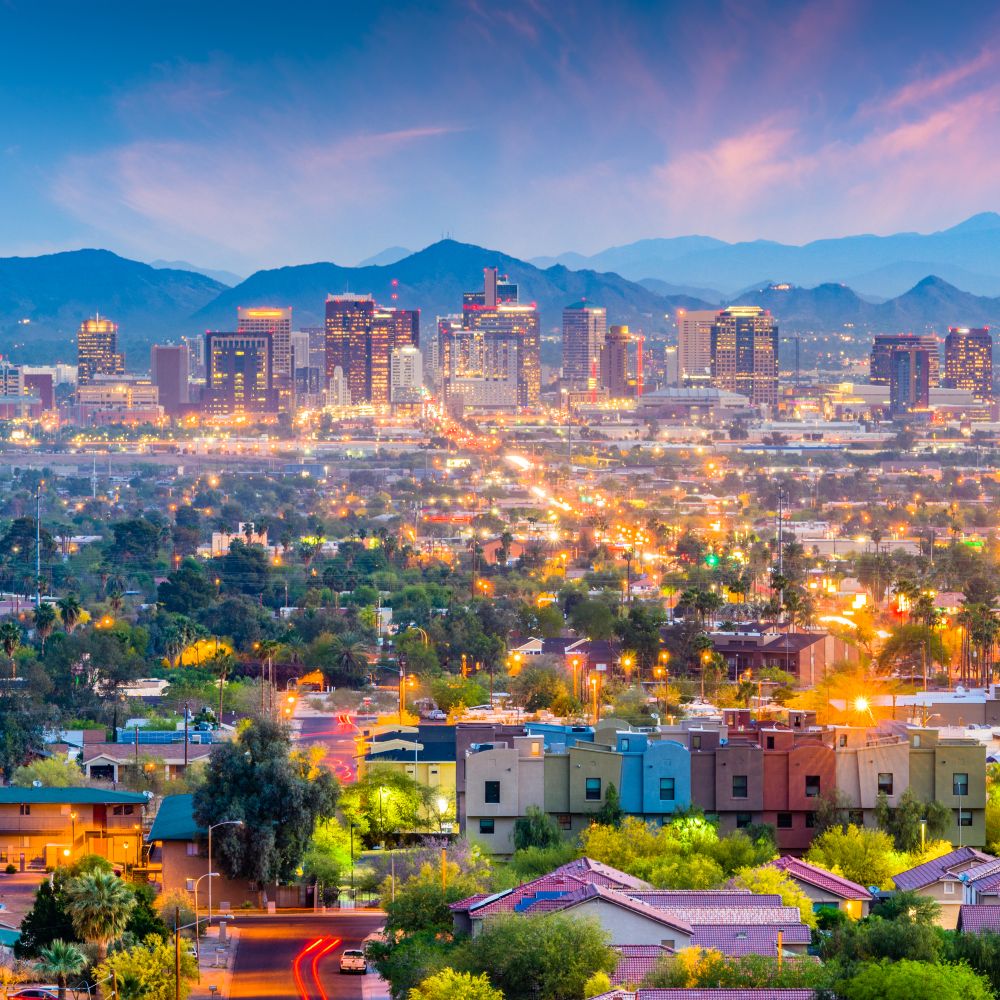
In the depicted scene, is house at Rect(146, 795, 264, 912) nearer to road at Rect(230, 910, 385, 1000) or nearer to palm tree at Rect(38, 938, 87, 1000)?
road at Rect(230, 910, 385, 1000)

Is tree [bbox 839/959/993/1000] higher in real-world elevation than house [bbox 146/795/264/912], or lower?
higher

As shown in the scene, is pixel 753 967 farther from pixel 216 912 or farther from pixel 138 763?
pixel 138 763

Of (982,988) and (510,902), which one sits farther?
(510,902)

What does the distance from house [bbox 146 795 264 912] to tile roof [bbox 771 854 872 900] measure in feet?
29.3

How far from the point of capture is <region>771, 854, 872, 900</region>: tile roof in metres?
31.8

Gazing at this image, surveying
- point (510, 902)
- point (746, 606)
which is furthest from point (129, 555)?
point (510, 902)

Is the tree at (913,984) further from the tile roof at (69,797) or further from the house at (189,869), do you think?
the tile roof at (69,797)

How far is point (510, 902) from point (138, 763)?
2086 centimetres

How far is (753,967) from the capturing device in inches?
1037

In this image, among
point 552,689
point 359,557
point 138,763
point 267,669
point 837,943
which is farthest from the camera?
point 359,557

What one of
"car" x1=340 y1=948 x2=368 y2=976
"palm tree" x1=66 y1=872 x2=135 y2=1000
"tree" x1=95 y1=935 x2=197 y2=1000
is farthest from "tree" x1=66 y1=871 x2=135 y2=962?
"car" x1=340 y1=948 x2=368 y2=976

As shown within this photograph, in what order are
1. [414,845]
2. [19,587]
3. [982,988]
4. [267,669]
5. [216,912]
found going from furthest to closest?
[19,587] < [267,669] < [414,845] < [216,912] < [982,988]

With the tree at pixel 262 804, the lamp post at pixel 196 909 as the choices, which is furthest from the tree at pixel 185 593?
the lamp post at pixel 196 909

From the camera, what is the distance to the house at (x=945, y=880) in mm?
31156
